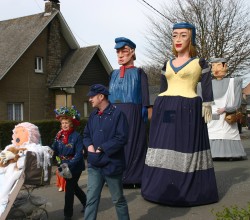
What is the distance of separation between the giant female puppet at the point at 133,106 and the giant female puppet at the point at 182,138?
0.69m

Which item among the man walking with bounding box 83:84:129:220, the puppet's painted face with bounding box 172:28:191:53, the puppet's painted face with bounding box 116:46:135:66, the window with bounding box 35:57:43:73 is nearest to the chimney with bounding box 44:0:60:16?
the window with bounding box 35:57:43:73

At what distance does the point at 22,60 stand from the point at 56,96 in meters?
2.87

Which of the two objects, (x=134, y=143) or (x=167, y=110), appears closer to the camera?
(x=167, y=110)

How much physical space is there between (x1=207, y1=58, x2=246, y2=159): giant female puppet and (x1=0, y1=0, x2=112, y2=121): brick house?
12.3 m

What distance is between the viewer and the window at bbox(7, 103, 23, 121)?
773 inches

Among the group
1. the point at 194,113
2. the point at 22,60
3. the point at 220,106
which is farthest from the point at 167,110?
the point at 22,60

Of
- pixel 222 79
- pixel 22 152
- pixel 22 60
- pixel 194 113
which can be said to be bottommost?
pixel 22 152

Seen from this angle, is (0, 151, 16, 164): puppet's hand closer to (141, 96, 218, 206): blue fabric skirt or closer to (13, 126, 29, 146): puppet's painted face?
(13, 126, 29, 146): puppet's painted face

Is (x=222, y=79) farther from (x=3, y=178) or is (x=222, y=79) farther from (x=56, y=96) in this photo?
(x=56, y=96)

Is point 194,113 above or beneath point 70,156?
above

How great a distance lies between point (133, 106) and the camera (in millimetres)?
6254

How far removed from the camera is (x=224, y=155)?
9.12 m

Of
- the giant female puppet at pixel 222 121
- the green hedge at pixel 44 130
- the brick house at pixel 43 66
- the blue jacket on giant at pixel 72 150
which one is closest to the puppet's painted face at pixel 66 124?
the blue jacket on giant at pixel 72 150

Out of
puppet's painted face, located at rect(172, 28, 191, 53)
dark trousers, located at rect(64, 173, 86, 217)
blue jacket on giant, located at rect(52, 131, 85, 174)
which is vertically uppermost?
puppet's painted face, located at rect(172, 28, 191, 53)
